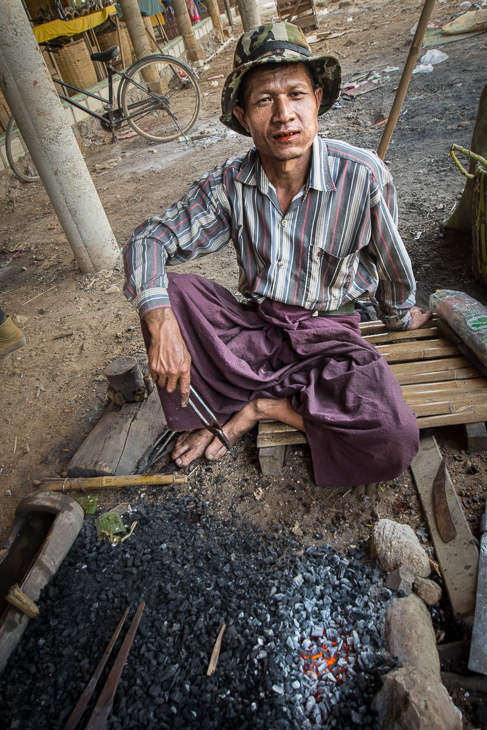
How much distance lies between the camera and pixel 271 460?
2180 millimetres

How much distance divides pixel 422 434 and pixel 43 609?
1.82m

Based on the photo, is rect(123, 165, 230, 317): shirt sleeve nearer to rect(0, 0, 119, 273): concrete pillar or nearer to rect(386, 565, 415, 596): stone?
rect(386, 565, 415, 596): stone

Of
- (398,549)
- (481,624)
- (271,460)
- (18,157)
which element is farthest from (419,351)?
(18,157)

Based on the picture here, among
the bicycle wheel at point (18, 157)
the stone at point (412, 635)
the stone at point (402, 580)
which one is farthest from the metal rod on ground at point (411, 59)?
the bicycle wheel at point (18, 157)

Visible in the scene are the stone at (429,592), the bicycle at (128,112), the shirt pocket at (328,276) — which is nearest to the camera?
the stone at (429,592)

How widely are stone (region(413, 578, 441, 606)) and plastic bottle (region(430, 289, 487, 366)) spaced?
1.04m

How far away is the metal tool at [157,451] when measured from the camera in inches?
93.6

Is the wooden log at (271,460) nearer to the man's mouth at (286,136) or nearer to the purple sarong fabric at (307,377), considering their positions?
the purple sarong fabric at (307,377)

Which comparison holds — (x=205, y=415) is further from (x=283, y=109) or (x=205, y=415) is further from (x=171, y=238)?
(x=283, y=109)

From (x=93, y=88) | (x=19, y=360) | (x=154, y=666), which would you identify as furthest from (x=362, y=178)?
(x=93, y=88)

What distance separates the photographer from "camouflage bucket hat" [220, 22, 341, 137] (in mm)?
1727

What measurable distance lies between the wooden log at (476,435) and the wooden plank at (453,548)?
0.50ft

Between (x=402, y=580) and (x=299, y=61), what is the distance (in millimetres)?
1958

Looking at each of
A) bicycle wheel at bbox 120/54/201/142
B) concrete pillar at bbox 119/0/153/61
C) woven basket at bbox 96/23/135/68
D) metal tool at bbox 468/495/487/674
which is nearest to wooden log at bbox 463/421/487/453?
metal tool at bbox 468/495/487/674
